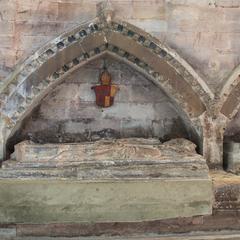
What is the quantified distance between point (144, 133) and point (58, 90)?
44.6 inches

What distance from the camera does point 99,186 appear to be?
443 cm

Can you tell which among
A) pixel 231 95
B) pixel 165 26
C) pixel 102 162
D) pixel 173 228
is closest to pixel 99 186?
pixel 102 162

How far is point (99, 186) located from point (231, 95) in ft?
6.28

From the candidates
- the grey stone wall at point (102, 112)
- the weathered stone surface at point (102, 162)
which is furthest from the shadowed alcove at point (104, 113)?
the weathered stone surface at point (102, 162)

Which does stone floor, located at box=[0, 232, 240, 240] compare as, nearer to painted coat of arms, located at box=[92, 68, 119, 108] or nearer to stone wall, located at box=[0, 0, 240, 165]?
stone wall, located at box=[0, 0, 240, 165]

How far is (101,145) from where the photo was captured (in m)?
4.73

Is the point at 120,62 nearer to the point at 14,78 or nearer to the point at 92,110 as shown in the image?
the point at 92,110

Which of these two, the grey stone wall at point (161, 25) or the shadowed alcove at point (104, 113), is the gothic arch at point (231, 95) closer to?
the grey stone wall at point (161, 25)

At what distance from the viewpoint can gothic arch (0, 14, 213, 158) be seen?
5.00 metres

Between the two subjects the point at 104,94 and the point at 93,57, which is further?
the point at 104,94

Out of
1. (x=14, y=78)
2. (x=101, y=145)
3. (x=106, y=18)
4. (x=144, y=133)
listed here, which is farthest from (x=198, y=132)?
(x=14, y=78)

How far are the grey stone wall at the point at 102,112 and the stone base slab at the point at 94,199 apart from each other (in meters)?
1.00

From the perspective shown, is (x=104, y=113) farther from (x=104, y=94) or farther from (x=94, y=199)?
(x=94, y=199)

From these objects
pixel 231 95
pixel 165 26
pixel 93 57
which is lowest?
pixel 231 95
